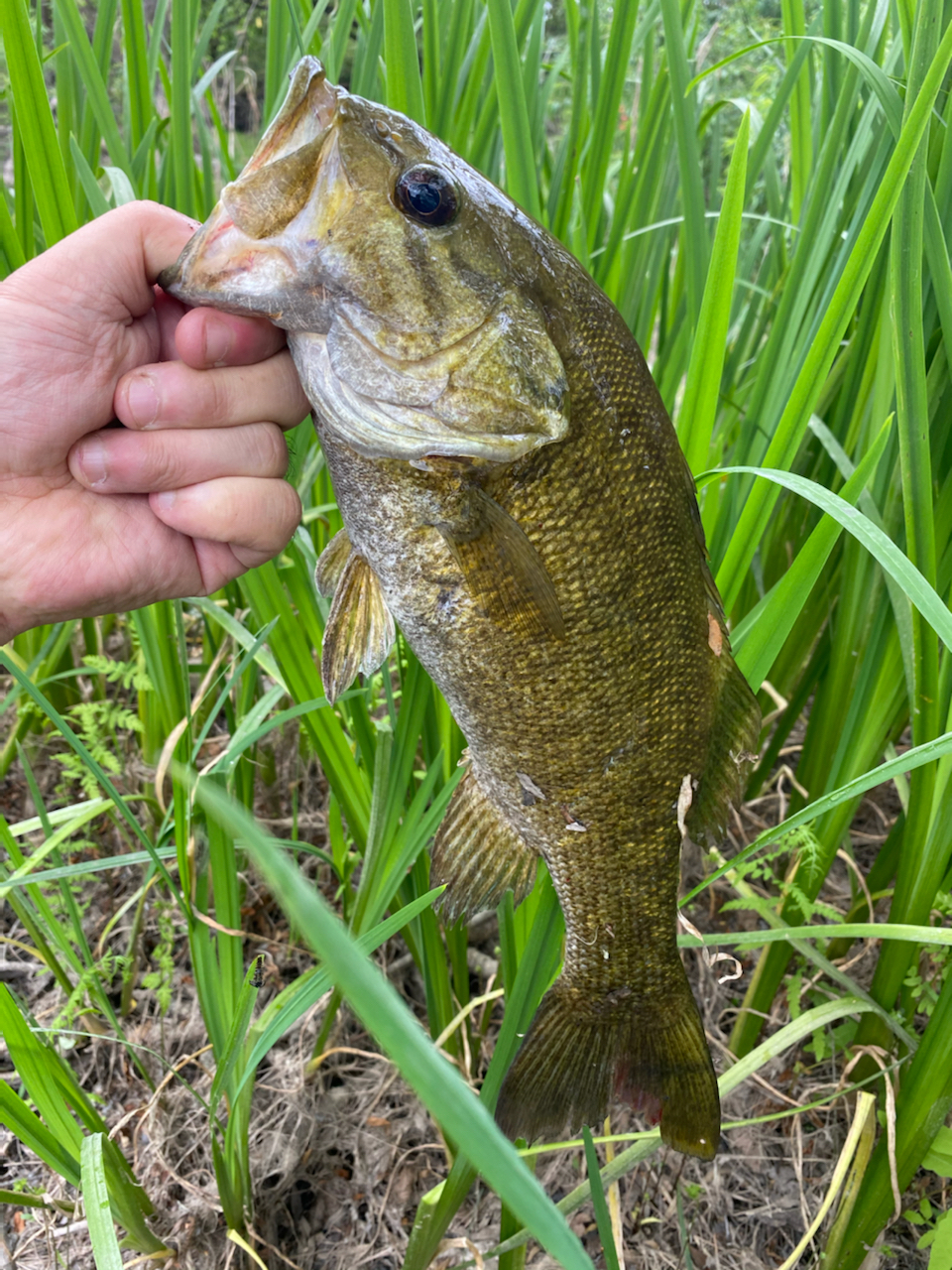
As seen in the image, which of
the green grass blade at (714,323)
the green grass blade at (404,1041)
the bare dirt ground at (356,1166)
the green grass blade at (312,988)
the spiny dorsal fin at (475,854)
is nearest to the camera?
the green grass blade at (404,1041)

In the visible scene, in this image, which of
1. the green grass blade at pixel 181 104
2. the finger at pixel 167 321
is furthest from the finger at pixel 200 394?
the green grass blade at pixel 181 104

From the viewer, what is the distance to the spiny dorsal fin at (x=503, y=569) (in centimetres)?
89

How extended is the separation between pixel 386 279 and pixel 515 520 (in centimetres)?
27

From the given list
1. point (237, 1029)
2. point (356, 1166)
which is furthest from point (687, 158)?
point (356, 1166)

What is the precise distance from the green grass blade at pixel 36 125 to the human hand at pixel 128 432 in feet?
0.58

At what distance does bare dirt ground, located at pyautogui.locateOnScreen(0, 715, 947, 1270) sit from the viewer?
1338mm

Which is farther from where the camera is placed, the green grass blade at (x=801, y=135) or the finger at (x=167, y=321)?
the green grass blade at (x=801, y=135)

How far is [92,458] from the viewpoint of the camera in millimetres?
1013

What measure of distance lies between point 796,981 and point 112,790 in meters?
1.07

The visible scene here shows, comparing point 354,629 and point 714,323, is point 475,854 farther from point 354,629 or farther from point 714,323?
point 714,323

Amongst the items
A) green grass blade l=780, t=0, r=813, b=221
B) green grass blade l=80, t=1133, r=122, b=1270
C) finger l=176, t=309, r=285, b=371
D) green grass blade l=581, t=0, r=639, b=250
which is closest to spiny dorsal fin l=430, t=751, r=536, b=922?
green grass blade l=80, t=1133, r=122, b=1270

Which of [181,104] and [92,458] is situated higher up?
[181,104]

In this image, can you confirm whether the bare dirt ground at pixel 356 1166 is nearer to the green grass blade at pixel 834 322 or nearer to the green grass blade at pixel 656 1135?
the green grass blade at pixel 656 1135

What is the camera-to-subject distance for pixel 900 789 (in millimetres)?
1434
